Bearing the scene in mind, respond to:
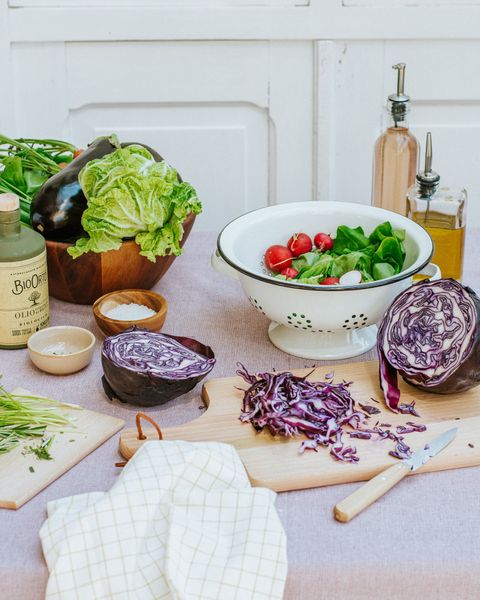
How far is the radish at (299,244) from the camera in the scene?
1.63 m

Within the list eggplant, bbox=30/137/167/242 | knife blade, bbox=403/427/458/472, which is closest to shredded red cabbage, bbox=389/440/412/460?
knife blade, bbox=403/427/458/472

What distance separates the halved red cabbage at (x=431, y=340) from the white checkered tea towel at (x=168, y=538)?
0.35m

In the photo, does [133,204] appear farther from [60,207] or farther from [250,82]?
[250,82]

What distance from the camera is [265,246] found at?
1654mm

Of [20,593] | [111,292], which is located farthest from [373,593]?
[111,292]

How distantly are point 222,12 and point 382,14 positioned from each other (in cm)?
43

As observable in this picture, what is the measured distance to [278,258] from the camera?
161 centimetres

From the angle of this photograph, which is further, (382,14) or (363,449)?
(382,14)

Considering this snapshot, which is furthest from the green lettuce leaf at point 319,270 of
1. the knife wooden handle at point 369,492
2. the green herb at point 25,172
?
the green herb at point 25,172

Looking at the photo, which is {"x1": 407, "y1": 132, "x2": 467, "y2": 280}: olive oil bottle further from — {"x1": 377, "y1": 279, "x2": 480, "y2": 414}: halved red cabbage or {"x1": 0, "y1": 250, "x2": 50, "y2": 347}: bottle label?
{"x1": 0, "y1": 250, "x2": 50, "y2": 347}: bottle label

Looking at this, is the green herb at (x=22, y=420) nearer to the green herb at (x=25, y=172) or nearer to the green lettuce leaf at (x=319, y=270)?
the green lettuce leaf at (x=319, y=270)

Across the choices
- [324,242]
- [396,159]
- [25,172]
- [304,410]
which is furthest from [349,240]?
[25,172]

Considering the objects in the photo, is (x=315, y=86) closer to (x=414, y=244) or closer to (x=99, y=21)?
(x=99, y=21)

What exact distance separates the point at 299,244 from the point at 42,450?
63 cm
